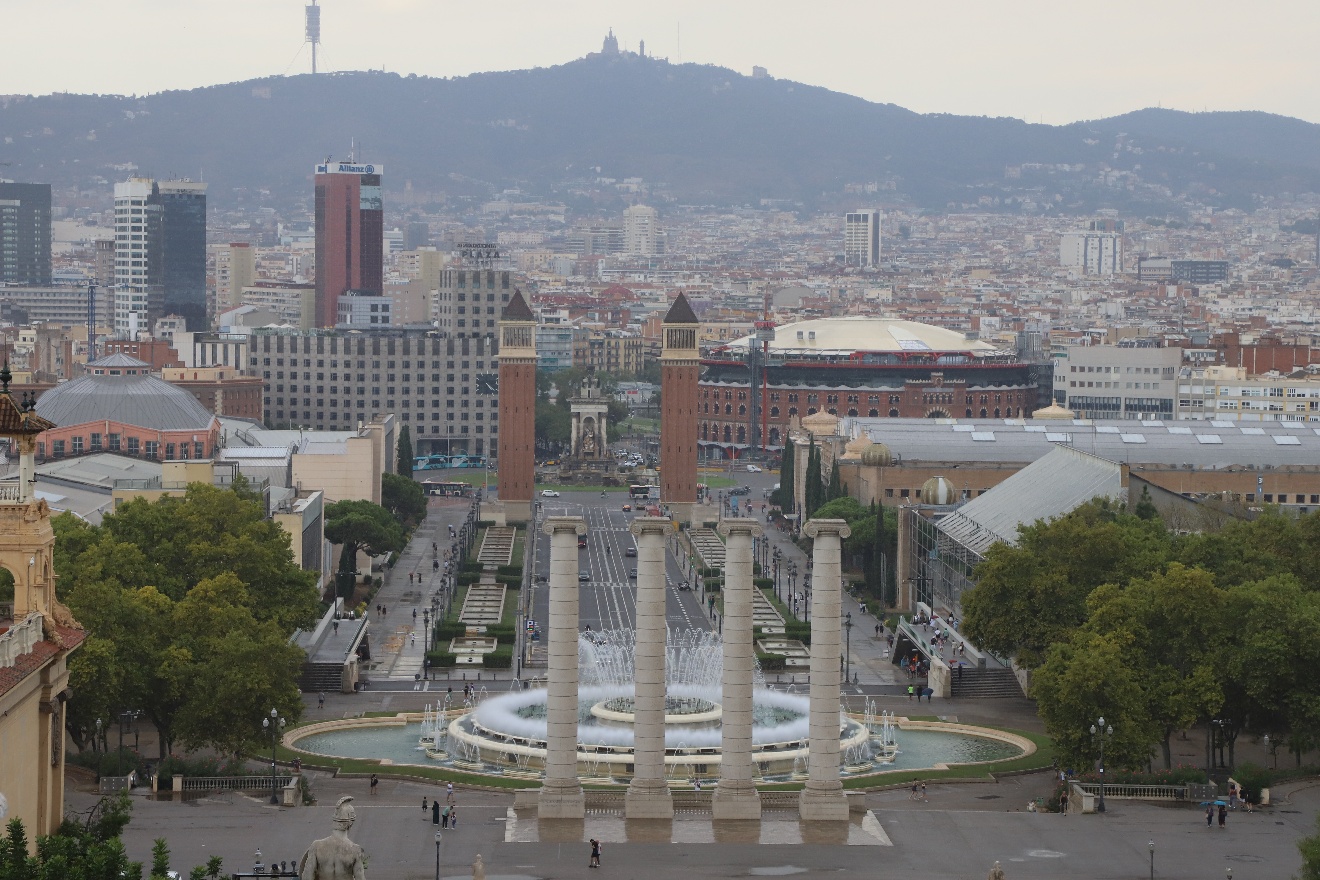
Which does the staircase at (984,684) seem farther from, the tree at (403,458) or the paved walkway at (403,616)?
the tree at (403,458)

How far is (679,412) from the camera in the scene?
153 meters

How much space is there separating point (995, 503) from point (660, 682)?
4795 centimetres

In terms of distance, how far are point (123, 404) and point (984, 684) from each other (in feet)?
185

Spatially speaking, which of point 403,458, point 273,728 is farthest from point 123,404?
point 273,728

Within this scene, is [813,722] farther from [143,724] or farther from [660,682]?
[143,724]

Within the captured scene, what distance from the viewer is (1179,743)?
72438 millimetres

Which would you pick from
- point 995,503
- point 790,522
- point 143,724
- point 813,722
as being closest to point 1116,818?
point 813,722

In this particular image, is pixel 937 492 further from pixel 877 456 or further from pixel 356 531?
pixel 356 531

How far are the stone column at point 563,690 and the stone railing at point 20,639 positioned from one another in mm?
18068

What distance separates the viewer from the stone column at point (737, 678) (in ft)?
191

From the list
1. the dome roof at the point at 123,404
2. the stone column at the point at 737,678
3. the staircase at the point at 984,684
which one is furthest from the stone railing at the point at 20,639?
the dome roof at the point at 123,404

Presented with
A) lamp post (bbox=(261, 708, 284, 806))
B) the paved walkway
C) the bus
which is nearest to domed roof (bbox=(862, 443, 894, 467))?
the paved walkway

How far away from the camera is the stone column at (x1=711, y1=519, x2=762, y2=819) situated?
191 ft

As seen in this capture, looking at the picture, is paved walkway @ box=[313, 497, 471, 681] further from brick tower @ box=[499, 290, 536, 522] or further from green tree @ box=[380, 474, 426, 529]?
brick tower @ box=[499, 290, 536, 522]
